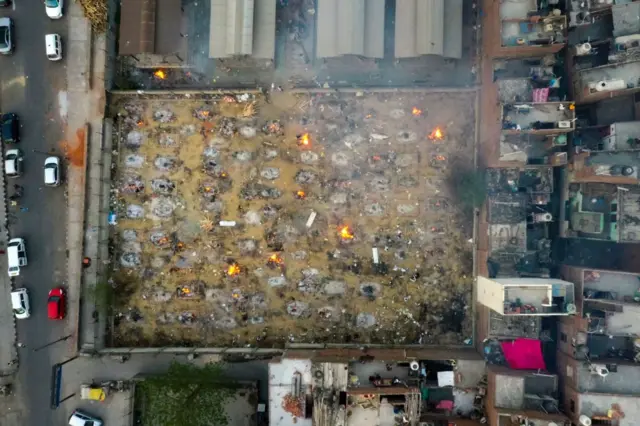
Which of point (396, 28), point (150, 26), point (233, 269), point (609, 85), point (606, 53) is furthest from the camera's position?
point (233, 269)

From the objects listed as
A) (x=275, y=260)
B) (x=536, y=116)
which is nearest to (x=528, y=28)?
(x=536, y=116)

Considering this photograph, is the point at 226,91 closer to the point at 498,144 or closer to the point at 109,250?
the point at 109,250

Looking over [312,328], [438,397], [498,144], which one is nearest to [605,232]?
Answer: [498,144]

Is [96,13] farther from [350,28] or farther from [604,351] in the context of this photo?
[604,351]

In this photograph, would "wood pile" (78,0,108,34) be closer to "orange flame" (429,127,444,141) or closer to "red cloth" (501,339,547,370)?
"orange flame" (429,127,444,141)

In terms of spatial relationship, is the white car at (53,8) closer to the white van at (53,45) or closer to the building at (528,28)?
the white van at (53,45)

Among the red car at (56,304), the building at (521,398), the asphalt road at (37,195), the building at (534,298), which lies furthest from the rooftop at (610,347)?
the asphalt road at (37,195)

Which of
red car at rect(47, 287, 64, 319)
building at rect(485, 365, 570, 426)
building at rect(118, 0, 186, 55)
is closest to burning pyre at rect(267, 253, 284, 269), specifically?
red car at rect(47, 287, 64, 319)
